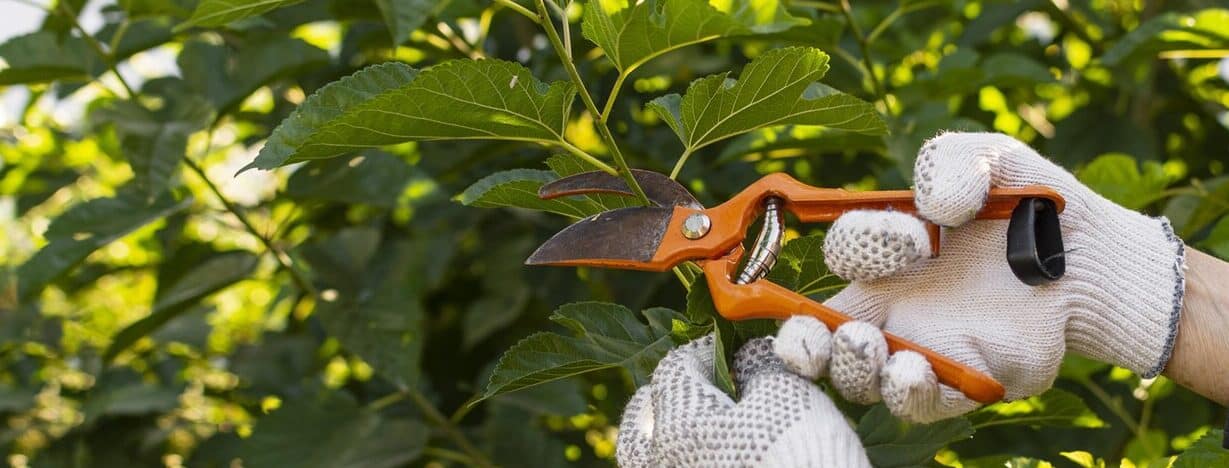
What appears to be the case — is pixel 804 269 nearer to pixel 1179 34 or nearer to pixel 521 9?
pixel 521 9

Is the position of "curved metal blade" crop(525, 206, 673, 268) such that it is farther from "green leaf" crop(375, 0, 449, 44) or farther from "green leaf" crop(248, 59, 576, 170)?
"green leaf" crop(375, 0, 449, 44)

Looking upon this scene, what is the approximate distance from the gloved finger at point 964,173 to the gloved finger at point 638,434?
0.28 metres

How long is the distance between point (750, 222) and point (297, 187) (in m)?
0.96

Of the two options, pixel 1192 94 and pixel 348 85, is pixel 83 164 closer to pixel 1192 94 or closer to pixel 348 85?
pixel 348 85

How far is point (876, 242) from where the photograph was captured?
978 mm

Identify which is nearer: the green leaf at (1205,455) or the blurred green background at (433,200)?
the green leaf at (1205,455)

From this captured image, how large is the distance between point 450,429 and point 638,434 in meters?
0.91

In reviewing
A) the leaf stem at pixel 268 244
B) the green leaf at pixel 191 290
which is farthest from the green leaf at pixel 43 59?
the green leaf at pixel 191 290

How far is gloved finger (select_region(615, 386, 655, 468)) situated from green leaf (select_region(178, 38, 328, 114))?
3.31ft

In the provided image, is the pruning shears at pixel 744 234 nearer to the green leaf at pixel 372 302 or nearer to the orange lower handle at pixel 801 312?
the orange lower handle at pixel 801 312

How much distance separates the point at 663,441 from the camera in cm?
97

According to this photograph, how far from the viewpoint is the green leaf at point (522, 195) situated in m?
1.15

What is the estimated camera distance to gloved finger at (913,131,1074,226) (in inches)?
39.4

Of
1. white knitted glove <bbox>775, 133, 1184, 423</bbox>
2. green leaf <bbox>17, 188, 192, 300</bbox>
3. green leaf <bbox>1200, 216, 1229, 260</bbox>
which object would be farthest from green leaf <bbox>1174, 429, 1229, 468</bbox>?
green leaf <bbox>17, 188, 192, 300</bbox>
